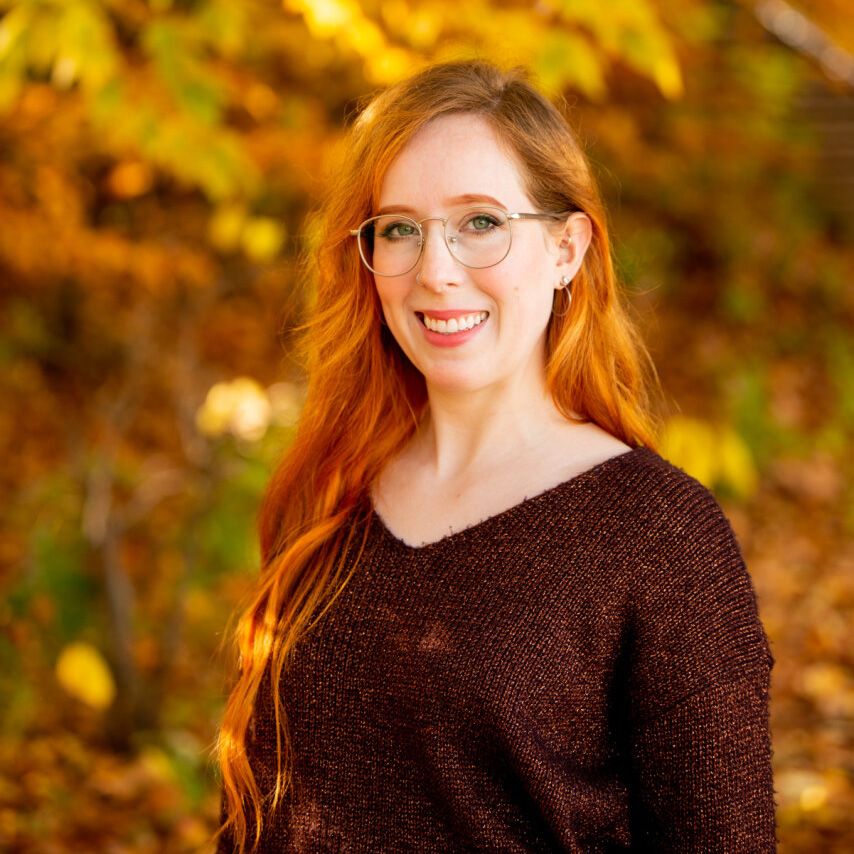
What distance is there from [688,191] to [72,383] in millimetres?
4975

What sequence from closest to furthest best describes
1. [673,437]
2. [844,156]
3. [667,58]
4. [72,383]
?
[667,58], [673,437], [72,383], [844,156]

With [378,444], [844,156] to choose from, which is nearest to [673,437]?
[378,444]

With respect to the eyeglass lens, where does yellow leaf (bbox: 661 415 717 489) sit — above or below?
below

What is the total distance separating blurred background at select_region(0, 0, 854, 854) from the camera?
132 inches

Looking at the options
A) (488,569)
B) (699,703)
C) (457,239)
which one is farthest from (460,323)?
(699,703)

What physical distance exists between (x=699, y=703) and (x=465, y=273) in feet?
2.40

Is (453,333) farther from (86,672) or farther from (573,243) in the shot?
(86,672)

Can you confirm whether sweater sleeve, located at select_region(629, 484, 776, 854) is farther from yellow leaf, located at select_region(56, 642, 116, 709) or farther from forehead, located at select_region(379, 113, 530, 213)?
yellow leaf, located at select_region(56, 642, 116, 709)

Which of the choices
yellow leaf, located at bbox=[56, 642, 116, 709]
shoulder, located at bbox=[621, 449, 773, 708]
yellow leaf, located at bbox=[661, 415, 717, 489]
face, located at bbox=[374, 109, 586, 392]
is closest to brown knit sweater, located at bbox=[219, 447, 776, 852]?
shoulder, located at bbox=[621, 449, 773, 708]

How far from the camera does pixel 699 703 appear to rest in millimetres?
1632

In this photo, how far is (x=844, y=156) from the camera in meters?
10.6

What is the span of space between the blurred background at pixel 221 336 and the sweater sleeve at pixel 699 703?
0.97 metres

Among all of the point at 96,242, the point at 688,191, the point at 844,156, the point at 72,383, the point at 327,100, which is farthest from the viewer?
the point at 844,156

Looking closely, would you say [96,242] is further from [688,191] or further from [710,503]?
[688,191]
